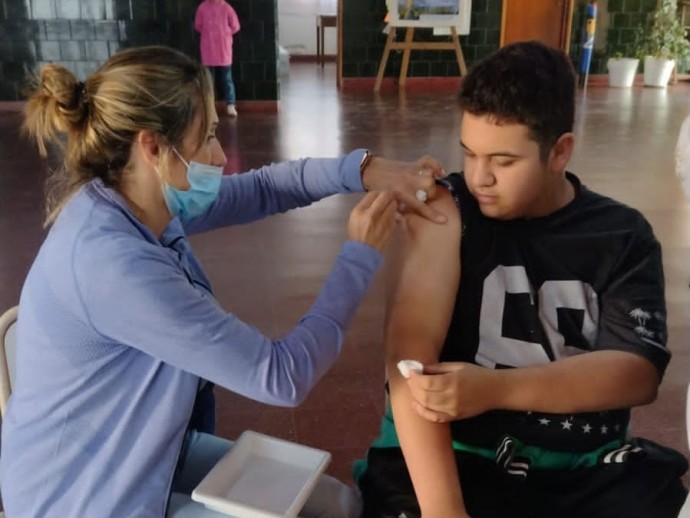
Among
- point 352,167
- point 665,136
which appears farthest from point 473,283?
point 665,136

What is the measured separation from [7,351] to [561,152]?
1.04m

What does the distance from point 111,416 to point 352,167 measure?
2.50 ft

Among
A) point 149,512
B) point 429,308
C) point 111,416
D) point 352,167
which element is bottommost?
point 149,512

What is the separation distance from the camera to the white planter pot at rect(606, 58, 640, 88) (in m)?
10.2

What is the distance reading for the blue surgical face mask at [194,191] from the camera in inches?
48.9

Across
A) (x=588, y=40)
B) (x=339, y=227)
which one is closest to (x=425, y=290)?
(x=339, y=227)

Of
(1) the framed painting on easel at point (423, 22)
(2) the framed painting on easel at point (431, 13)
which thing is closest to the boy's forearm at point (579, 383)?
(1) the framed painting on easel at point (423, 22)

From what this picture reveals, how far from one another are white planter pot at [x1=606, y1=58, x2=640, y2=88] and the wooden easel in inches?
84.5

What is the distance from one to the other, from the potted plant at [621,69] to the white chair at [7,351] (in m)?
10.4

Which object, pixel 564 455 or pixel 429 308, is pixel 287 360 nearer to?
pixel 429 308

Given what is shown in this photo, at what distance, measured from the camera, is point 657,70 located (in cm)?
1017

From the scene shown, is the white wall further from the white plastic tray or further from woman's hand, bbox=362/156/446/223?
the white plastic tray

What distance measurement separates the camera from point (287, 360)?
43.7 inches

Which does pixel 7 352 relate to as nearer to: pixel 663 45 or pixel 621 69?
pixel 621 69
